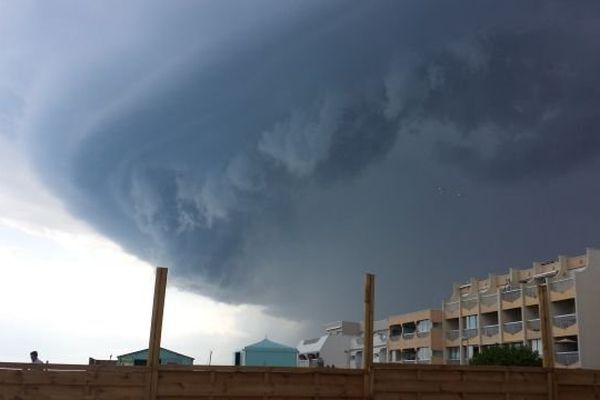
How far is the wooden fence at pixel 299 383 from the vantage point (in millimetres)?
11672

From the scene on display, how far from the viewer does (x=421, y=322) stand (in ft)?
259

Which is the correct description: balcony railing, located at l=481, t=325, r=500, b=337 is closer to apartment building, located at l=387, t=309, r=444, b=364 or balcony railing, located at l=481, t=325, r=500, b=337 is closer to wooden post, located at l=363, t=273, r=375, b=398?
apartment building, located at l=387, t=309, r=444, b=364

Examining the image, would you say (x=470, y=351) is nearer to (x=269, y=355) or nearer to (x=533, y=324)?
(x=533, y=324)

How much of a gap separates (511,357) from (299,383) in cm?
4115

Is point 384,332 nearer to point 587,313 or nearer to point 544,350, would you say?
point 587,313

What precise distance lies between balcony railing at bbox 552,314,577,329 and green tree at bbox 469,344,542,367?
5.29m

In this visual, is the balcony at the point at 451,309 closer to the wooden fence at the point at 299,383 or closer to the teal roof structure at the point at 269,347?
the teal roof structure at the point at 269,347

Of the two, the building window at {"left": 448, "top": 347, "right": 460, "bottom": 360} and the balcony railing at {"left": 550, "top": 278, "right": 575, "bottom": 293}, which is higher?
the balcony railing at {"left": 550, "top": 278, "right": 575, "bottom": 293}

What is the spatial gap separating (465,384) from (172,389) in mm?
6706

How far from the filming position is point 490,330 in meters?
65.8

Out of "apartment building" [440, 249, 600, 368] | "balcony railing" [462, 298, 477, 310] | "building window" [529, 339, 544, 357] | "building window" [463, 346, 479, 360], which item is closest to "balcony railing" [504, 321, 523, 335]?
"apartment building" [440, 249, 600, 368]

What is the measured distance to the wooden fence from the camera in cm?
1167

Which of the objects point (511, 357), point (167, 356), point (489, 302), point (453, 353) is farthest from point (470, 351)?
point (167, 356)

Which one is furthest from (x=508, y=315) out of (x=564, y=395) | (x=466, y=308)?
(x=564, y=395)
